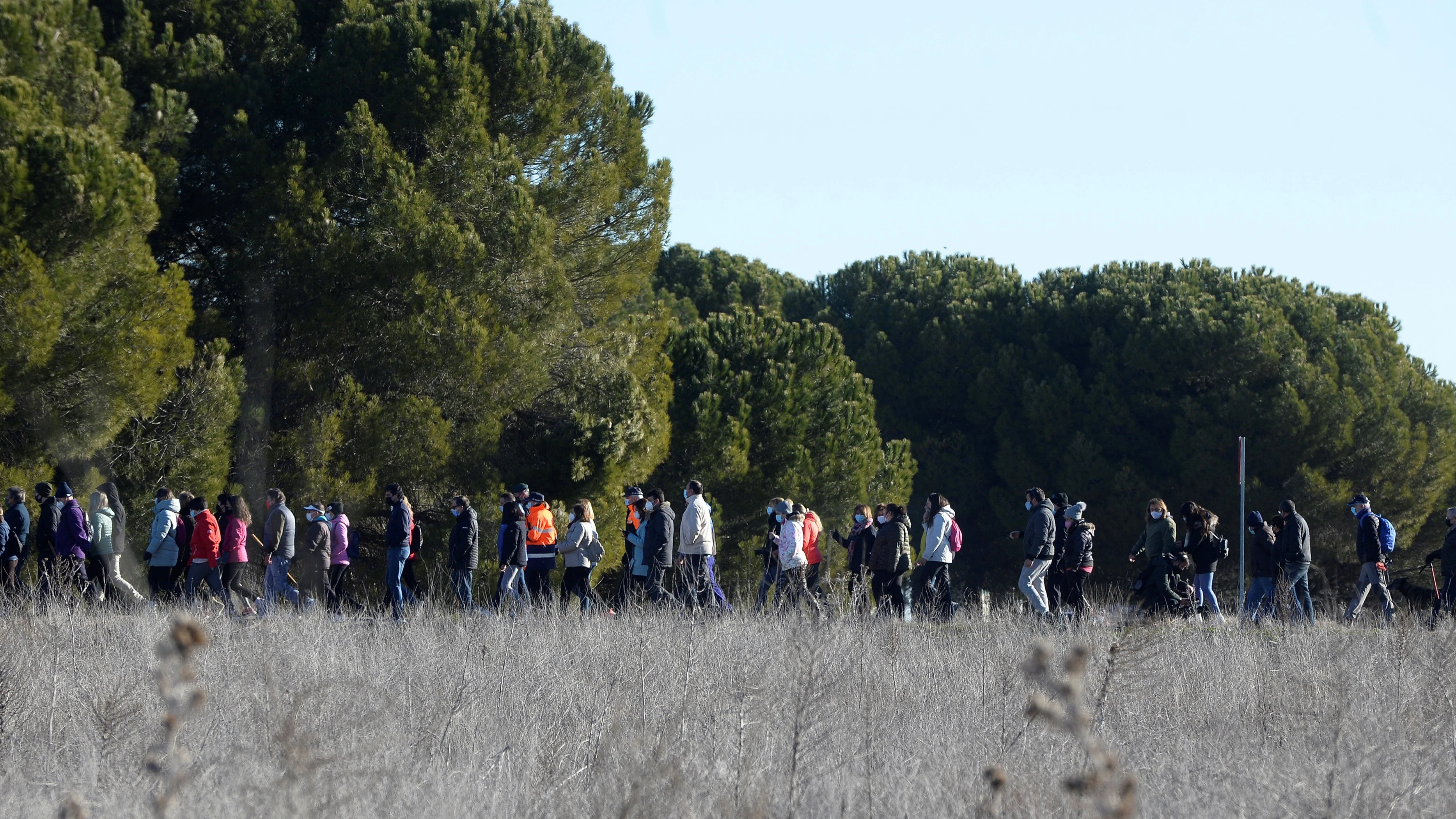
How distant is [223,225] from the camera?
15078 mm

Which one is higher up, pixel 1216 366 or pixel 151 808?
pixel 1216 366

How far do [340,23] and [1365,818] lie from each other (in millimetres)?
14854

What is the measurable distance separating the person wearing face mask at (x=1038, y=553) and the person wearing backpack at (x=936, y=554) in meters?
0.75

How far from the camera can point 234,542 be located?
471 inches

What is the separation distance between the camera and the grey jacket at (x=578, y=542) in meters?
12.8

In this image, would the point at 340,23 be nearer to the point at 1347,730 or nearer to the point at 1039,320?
the point at 1347,730

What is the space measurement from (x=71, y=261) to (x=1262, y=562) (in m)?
12.1

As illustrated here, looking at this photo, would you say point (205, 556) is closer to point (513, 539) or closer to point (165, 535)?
point (165, 535)

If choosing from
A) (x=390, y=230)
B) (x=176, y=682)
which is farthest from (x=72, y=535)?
(x=176, y=682)

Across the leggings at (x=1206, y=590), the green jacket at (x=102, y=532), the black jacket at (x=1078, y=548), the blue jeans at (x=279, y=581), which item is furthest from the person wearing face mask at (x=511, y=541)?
the leggings at (x=1206, y=590)

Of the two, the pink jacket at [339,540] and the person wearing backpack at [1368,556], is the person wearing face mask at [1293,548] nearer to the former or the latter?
the person wearing backpack at [1368,556]

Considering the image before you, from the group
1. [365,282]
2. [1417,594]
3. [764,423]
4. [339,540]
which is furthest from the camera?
[764,423]

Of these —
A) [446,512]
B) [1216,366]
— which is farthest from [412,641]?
[1216,366]

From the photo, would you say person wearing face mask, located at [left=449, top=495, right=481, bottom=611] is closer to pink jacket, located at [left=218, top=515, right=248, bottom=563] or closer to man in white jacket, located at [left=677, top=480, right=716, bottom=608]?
pink jacket, located at [left=218, top=515, right=248, bottom=563]
